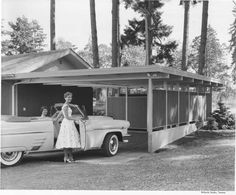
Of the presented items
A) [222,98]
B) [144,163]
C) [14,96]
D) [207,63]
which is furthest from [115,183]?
[207,63]

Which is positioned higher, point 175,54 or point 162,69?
point 175,54

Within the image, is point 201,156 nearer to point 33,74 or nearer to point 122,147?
point 122,147

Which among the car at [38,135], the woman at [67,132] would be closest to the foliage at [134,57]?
the car at [38,135]

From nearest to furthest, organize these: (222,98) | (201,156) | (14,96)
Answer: (201,156), (14,96), (222,98)

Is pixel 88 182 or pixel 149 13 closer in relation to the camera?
pixel 88 182

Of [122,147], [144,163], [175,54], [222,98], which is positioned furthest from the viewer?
[175,54]

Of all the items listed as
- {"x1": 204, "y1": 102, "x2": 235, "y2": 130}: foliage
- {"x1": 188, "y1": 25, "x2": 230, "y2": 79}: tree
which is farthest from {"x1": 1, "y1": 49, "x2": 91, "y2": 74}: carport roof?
{"x1": 204, "y1": 102, "x2": 235, "y2": 130}: foliage

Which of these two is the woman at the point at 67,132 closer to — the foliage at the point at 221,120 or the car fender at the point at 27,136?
the car fender at the point at 27,136

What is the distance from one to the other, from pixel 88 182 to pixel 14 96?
7.62 meters

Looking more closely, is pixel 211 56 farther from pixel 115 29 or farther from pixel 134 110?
pixel 134 110

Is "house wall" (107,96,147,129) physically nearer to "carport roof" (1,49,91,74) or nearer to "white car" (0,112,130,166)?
"carport roof" (1,49,91,74)

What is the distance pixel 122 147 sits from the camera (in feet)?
36.0

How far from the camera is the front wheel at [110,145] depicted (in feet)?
29.2

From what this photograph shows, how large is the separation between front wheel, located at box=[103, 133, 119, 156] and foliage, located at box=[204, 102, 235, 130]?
6623mm
